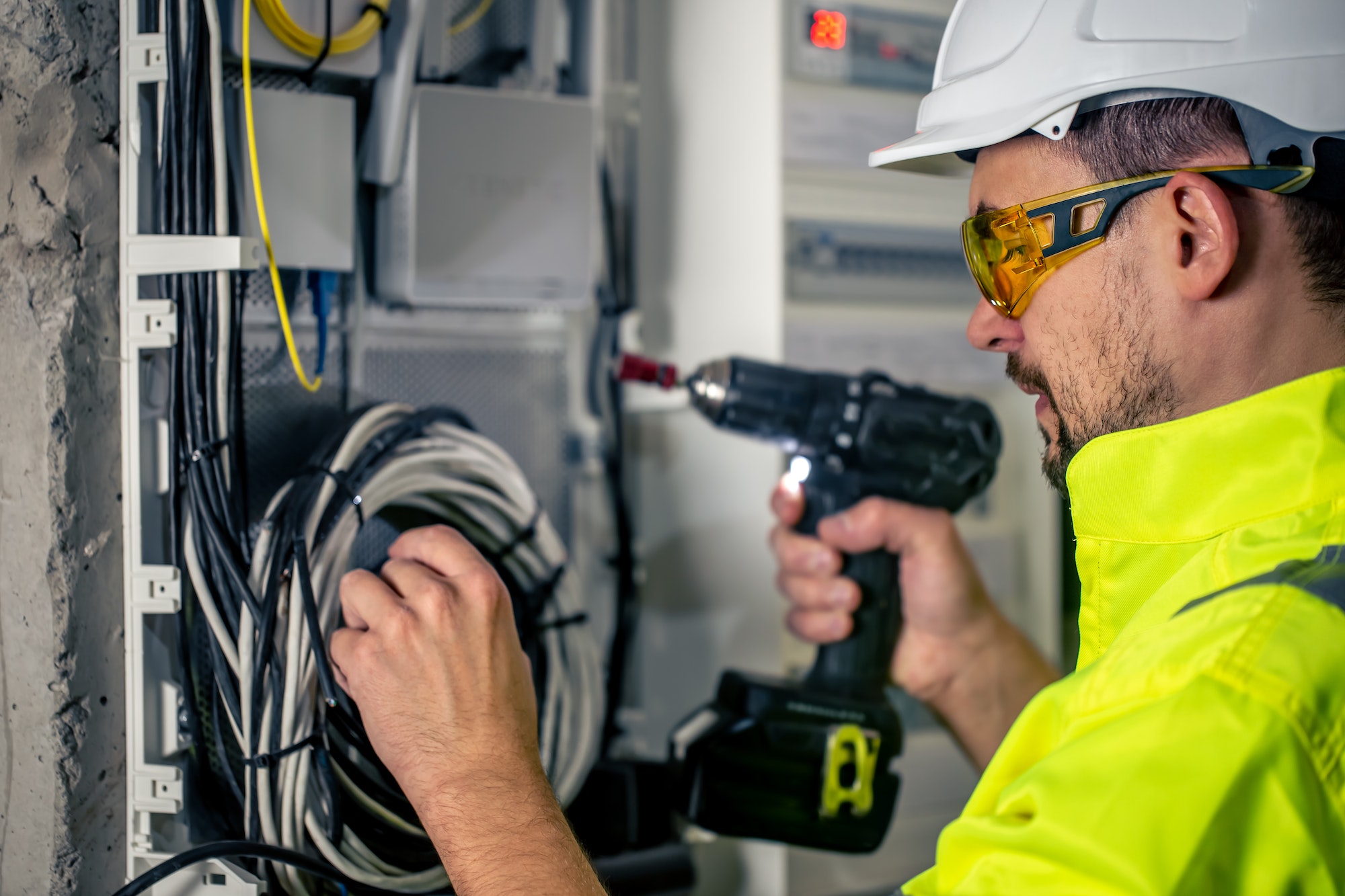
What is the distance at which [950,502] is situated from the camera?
133 centimetres

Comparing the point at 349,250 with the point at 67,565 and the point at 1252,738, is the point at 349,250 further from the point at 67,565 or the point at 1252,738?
the point at 1252,738

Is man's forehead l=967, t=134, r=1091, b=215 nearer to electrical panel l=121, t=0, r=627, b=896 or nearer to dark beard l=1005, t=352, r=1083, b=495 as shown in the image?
dark beard l=1005, t=352, r=1083, b=495

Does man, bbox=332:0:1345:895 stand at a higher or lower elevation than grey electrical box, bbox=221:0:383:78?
lower

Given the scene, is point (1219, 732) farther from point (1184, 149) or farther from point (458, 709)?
point (458, 709)

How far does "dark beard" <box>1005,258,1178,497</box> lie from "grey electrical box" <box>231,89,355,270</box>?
786mm

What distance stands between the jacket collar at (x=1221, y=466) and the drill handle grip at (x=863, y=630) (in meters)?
0.50

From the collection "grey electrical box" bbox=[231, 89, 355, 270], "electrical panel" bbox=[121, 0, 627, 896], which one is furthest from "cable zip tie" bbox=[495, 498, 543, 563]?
"grey electrical box" bbox=[231, 89, 355, 270]

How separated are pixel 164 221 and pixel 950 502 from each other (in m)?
0.99

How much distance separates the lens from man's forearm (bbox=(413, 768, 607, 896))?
822mm

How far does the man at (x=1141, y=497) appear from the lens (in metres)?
0.56

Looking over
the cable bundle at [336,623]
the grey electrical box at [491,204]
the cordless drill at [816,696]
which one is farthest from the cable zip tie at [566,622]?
Result: the grey electrical box at [491,204]

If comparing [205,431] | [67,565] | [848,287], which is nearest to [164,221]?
[205,431]

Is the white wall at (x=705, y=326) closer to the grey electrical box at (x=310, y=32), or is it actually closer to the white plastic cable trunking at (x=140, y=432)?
the grey electrical box at (x=310, y=32)

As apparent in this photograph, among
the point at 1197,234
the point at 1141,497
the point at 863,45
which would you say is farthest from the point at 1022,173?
the point at 863,45
